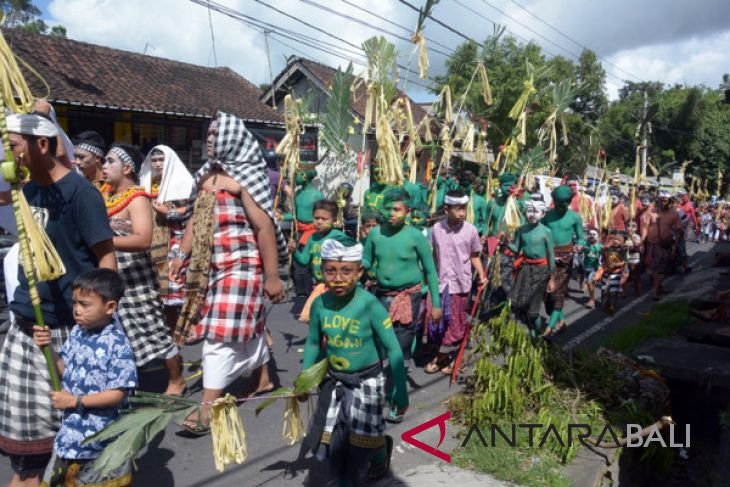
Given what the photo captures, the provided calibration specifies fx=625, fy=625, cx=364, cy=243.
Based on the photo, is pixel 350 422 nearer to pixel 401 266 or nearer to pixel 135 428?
pixel 135 428

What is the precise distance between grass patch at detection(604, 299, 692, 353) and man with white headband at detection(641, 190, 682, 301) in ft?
5.59

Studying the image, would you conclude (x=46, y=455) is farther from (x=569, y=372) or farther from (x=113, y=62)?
(x=113, y=62)

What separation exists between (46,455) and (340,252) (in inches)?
67.0

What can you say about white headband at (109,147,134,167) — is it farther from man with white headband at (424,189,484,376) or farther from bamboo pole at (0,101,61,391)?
man with white headband at (424,189,484,376)

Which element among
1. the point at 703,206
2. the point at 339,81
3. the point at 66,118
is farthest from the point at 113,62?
the point at 703,206

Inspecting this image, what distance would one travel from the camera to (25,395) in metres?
2.84

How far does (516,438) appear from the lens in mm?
4164

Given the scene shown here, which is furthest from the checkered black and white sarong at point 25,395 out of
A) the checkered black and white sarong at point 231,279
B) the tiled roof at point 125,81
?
the tiled roof at point 125,81

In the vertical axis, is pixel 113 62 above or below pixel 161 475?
above

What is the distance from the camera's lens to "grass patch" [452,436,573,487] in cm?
370

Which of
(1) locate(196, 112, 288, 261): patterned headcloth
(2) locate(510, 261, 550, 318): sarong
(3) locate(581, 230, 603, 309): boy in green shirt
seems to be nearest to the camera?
(1) locate(196, 112, 288, 261): patterned headcloth

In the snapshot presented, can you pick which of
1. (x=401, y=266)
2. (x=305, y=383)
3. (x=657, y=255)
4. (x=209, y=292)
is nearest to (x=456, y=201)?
(x=401, y=266)

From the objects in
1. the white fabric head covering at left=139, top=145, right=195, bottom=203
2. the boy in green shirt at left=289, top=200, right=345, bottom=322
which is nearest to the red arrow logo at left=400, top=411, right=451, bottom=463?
the boy in green shirt at left=289, top=200, right=345, bottom=322
